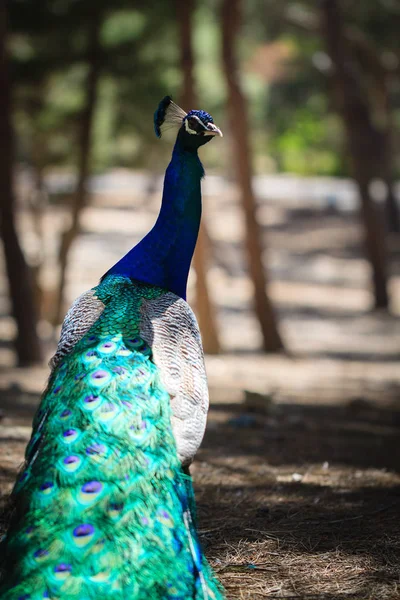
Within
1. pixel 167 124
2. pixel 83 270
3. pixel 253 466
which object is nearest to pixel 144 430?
pixel 167 124

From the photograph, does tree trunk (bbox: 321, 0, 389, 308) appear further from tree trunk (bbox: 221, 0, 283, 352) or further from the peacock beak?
the peacock beak

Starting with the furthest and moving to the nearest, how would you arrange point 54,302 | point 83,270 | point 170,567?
1. point 83,270
2. point 54,302
3. point 170,567

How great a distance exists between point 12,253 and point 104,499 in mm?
7512

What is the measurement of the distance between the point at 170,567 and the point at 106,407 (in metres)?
0.58

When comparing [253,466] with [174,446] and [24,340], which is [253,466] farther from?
[24,340]

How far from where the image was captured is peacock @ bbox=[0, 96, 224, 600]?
8.02 feet

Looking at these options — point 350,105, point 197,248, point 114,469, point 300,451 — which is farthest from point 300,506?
point 350,105

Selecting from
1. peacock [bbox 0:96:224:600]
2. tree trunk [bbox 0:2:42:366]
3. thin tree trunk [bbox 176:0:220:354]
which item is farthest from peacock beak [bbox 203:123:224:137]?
thin tree trunk [bbox 176:0:220:354]

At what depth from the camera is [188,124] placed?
13.2ft

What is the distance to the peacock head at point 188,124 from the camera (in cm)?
398

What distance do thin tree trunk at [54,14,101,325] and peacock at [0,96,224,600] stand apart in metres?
11.3

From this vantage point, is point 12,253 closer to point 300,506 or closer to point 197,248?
point 197,248

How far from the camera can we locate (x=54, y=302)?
1664cm

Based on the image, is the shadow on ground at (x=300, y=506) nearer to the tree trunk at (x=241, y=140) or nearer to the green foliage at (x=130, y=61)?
the tree trunk at (x=241, y=140)
